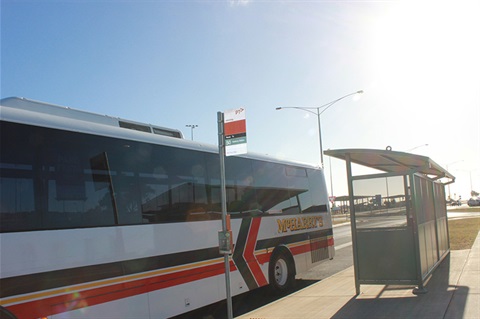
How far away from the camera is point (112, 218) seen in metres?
5.94

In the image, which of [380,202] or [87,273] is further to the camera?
[380,202]

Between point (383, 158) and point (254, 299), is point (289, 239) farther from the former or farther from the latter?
point (383, 158)

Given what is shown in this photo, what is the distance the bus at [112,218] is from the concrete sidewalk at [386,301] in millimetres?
1282

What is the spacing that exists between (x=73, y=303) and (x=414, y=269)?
567 cm

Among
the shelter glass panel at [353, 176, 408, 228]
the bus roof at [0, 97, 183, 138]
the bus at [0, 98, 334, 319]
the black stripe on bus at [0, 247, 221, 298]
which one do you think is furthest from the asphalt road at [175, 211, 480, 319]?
the bus roof at [0, 97, 183, 138]

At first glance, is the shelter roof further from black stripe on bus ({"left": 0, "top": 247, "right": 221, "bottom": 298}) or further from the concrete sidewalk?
black stripe on bus ({"left": 0, "top": 247, "right": 221, "bottom": 298})

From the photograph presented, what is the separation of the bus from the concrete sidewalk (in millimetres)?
1282

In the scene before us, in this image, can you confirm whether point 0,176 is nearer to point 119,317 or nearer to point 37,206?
point 37,206

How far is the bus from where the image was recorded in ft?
16.1

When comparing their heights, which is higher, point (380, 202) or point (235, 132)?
point (235, 132)

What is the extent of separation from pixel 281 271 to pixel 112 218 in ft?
17.3

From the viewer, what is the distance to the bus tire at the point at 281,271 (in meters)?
9.55

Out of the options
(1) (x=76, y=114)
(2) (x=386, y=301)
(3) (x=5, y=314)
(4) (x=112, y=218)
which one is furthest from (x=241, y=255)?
(3) (x=5, y=314)

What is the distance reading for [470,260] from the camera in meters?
10.8
